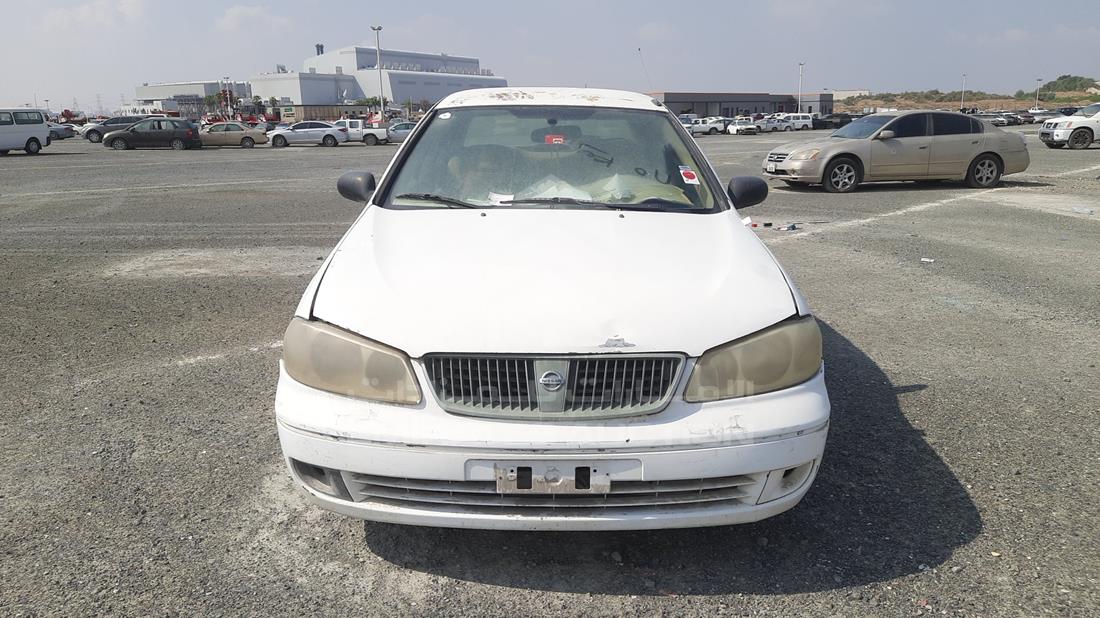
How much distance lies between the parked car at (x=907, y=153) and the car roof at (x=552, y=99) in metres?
10.3

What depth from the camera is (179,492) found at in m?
3.11

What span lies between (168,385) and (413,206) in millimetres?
1992

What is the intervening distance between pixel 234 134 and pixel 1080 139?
117 feet

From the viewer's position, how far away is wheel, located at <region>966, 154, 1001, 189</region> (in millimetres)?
14406

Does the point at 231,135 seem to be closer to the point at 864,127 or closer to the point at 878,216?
the point at 864,127

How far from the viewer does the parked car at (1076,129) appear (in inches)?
1006

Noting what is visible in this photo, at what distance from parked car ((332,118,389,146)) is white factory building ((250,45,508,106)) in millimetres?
83790

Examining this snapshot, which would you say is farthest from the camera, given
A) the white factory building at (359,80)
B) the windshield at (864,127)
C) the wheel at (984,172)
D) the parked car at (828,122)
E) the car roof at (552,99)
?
the white factory building at (359,80)

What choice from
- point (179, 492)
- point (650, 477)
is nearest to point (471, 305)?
point (650, 477)

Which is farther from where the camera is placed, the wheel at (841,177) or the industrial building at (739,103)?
the industrial building at (739,103)

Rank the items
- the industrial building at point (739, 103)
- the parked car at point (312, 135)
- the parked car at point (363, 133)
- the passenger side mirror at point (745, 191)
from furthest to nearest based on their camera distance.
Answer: the industrial building at point (739, 103), the parked car at point (363, 133), the parked car at point (312, 135), the passenger side mirror at point (745, 191)

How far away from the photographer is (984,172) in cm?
1449

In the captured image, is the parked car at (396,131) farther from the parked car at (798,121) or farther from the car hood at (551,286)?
the car hood at (551,286)

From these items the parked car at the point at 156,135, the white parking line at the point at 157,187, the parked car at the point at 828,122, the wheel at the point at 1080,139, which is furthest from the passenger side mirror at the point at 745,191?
the parked car at the point at 828,122
